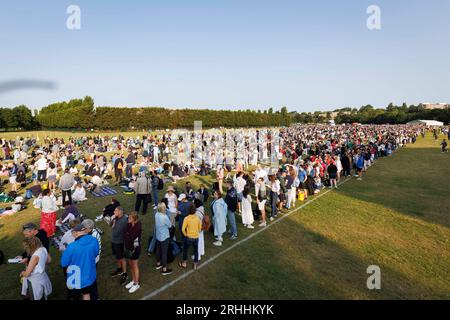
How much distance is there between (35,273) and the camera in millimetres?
5012

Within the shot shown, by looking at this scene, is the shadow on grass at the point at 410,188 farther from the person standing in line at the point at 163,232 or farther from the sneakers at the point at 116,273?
the sneakers at the point at 116,273

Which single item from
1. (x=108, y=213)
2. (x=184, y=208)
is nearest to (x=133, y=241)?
(x=184, y=208)

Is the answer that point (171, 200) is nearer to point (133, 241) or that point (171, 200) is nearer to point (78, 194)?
point (133, 241)

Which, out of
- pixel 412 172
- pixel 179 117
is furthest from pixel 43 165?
pixel 179 117

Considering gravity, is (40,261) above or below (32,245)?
below

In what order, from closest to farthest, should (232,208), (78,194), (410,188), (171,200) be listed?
(171,200) → (232,208) → (78,194) → (410,188)

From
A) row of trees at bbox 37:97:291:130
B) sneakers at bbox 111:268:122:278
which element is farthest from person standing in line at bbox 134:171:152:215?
row of trees at bbox 37:97:291:130

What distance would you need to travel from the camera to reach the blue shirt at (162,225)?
652cm

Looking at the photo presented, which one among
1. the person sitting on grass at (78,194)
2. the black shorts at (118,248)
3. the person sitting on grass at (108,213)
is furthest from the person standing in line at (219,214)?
the person sitting on grass at (78,194)

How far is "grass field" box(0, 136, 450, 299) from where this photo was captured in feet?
20.2

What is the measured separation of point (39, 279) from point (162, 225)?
2566mm

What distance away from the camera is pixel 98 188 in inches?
596
